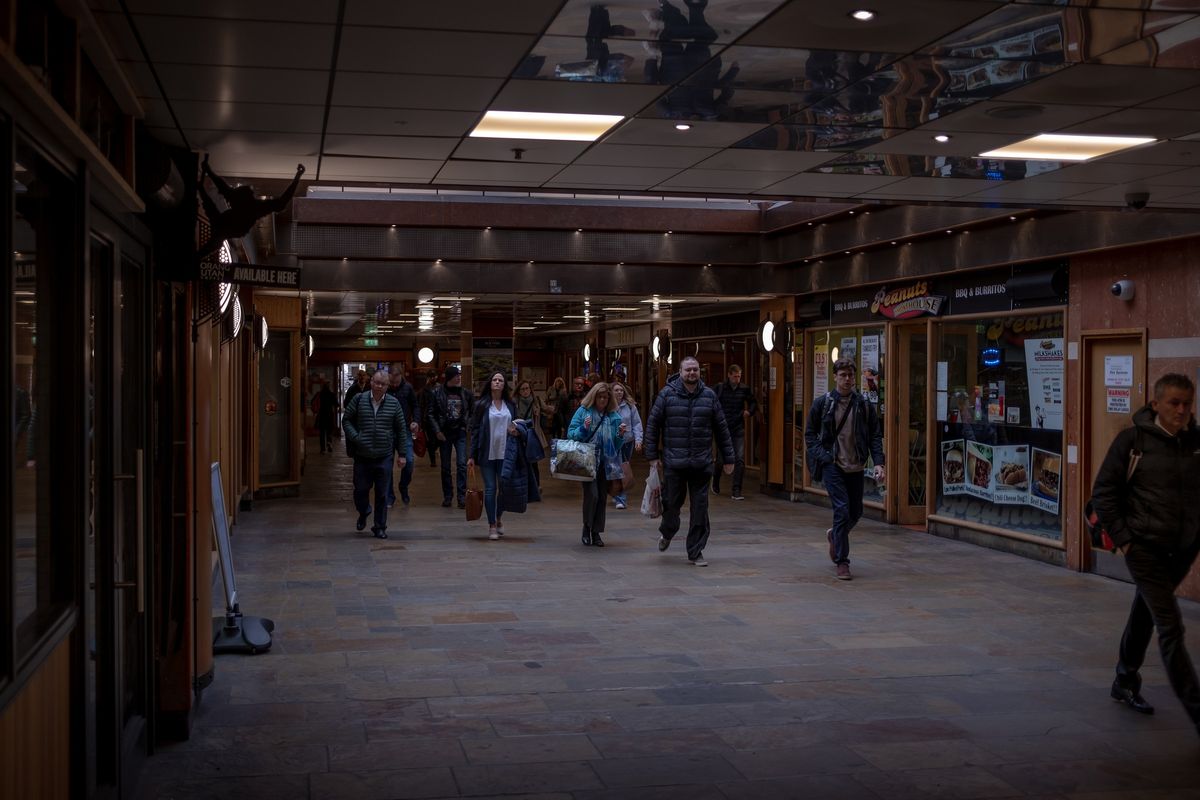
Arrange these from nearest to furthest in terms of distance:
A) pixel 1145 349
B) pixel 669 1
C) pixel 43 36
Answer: pixel 43 36 < pixel 669 1 < pixel 1145 349

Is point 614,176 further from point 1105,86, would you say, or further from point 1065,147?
point 1105,86

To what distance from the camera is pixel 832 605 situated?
9.55 meters

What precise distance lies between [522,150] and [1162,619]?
14.0ft

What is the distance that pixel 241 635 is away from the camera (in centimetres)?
785

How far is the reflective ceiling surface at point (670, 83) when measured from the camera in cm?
482

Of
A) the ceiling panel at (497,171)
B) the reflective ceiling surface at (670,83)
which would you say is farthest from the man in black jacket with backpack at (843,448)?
the ceiling panel at (497,171)

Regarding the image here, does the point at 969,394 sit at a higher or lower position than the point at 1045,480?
higher

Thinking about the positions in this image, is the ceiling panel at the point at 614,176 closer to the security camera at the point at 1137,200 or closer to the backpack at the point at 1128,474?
the backpack at the point at 1128,474

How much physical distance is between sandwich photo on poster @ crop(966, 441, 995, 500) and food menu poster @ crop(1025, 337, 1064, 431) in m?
0.91

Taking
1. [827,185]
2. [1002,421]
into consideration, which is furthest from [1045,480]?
[827,185]

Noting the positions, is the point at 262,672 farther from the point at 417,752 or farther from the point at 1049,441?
the point at 1049,441

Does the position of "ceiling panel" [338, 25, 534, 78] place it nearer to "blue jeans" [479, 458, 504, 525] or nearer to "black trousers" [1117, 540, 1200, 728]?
"black trousers" [1117, 540, 1200, 728]

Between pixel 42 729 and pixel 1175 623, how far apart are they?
16.7 ft

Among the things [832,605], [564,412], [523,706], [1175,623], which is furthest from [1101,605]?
[564,412]
